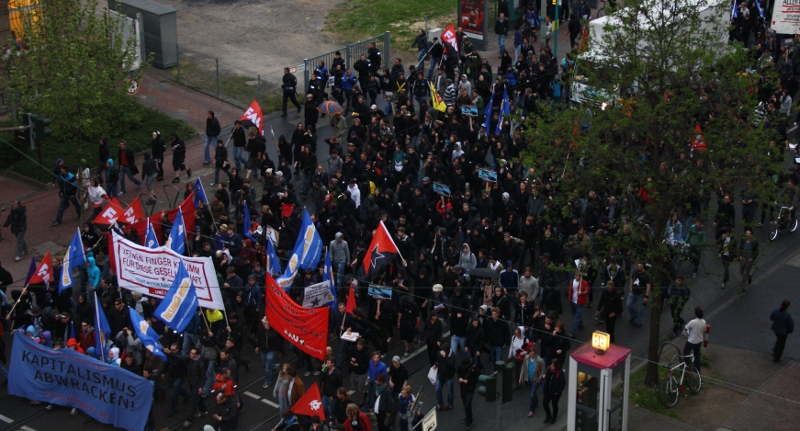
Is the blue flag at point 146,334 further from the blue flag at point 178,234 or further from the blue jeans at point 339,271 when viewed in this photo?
the blue jeans at point 339,271

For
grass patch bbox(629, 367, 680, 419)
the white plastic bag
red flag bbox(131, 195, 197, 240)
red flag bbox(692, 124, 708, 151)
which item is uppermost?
red flag bbox(692, 124, 708, 151)

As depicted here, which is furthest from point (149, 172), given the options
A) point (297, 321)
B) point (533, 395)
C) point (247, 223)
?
point (533, 395)

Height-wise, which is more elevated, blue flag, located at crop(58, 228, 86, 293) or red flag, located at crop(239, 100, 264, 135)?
red flag, located at crop(239, 100, 264, 135)

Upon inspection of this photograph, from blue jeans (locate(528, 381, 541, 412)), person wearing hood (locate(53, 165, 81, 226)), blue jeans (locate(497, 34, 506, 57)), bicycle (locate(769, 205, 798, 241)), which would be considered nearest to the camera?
blue jeans (locate(528, 381, 541, 412))

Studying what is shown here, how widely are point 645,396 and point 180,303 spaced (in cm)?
847

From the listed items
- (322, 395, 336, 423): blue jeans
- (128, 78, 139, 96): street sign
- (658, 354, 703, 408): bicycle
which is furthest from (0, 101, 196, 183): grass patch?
(658, 354, 703, 408): bicycle

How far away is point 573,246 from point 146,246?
330 inches

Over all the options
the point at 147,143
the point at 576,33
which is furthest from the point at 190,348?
the point at 576,33

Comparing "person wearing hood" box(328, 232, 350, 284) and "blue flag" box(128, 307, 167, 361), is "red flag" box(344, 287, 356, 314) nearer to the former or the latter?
"person wearing hood" box(328, 232, 350, 284)

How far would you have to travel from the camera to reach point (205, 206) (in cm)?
2562

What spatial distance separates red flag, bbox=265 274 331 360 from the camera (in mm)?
20531

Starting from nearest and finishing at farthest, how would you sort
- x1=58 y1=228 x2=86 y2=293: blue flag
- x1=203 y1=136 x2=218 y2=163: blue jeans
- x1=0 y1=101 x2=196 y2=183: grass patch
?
x1=58 y1=228 x2=86 y2=293: blue flag < x1=203 y1=136 x2=218 y2=163: blue jeans < x1=0 y1=101 x2=196 y2=183: grass patch

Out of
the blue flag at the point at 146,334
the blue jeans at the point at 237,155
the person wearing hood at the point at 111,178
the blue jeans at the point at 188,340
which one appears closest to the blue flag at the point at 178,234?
the blue jeans at the point at 188,340

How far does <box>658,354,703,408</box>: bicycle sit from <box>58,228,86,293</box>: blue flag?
11.2m
